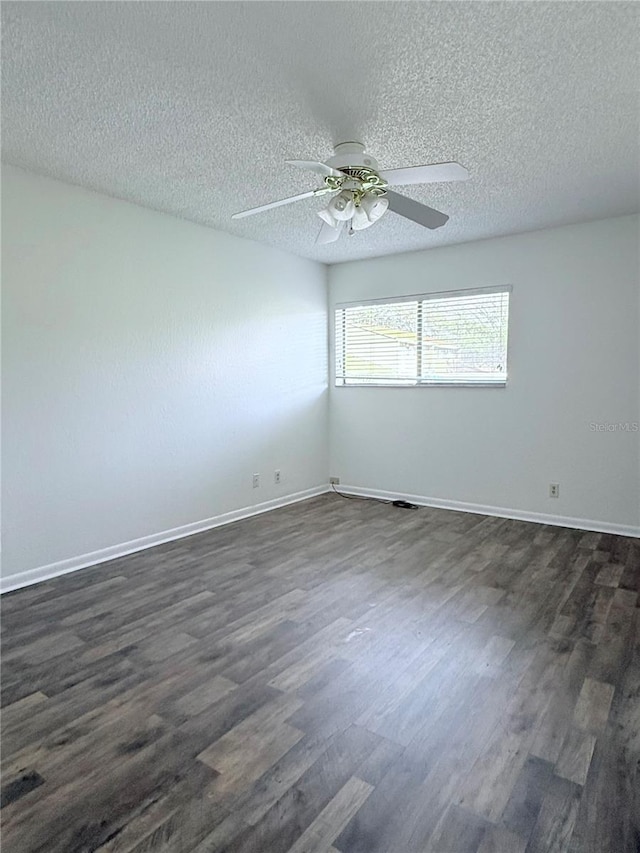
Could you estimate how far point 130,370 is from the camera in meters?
3.64

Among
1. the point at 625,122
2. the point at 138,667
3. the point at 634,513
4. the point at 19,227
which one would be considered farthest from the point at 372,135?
the point at 634,513

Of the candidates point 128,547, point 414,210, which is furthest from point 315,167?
point 128,547

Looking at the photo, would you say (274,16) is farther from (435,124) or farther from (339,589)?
(339,589)

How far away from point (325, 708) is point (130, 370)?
2.66 metres

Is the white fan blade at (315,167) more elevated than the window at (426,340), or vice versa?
the white fan blade at (315,167)

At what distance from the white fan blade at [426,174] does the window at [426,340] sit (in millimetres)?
2401

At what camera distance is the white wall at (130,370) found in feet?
10.0

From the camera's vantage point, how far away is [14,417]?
301cm

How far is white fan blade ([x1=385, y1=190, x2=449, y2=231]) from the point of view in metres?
2.56

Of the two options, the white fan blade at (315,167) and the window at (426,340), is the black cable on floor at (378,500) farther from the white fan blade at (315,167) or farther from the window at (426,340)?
the white fan blade at (315,167)

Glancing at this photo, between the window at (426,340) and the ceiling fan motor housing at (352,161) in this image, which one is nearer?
the ceiling fan motor housing at (352,161)

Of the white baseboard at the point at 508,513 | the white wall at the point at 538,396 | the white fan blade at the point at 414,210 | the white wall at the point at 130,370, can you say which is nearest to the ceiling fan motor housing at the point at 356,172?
the white fan blade at the point at 414,210

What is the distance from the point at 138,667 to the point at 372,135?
2.77m

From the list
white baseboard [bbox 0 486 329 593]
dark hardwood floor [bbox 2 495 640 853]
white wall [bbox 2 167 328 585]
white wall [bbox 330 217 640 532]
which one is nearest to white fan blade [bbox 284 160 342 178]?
white wall [bbox 2 167 328 585]
